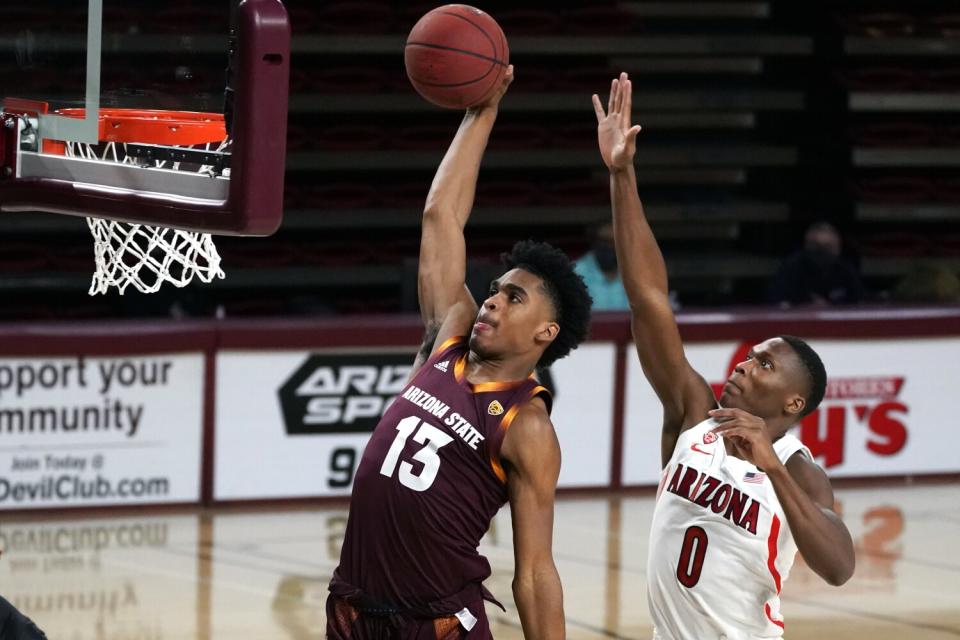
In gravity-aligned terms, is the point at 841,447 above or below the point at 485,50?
below

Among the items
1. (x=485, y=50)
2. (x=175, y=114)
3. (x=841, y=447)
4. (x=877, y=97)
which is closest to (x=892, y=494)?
(x=841, y=447)

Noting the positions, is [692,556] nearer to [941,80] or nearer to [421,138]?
[421,138]

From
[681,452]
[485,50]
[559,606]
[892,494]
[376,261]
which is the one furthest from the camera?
[376,261]

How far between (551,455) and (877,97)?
10.6m

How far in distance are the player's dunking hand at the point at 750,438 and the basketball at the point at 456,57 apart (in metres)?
1.54

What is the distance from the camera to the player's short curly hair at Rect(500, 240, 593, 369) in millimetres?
4816

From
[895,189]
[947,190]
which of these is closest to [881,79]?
[895,189]

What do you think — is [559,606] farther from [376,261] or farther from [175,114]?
[376,261]

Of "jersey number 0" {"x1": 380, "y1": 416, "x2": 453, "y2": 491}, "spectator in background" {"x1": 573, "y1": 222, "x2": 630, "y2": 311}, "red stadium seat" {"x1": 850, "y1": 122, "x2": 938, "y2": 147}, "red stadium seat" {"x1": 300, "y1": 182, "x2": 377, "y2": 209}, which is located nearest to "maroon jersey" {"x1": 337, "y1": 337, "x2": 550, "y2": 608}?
"jersey number 0" {"x1": 380, "y1": 416, "x2": 453, "y2": 491}

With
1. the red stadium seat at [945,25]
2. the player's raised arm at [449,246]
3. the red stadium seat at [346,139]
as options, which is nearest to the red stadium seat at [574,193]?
the red stadium seat at [346,139]

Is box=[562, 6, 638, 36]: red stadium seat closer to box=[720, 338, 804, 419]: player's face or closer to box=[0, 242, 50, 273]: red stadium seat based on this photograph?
box=[0, 242, 50, 273]: red stadium seat

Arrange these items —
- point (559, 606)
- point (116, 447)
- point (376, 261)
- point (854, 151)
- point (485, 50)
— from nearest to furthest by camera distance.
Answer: point (559, 606) → point (485, 50) → point (116, 447) → point (376, 261) → point (854, 151)

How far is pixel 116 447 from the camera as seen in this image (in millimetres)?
9578

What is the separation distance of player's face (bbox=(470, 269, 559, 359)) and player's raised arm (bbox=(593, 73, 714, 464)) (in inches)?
11.1
